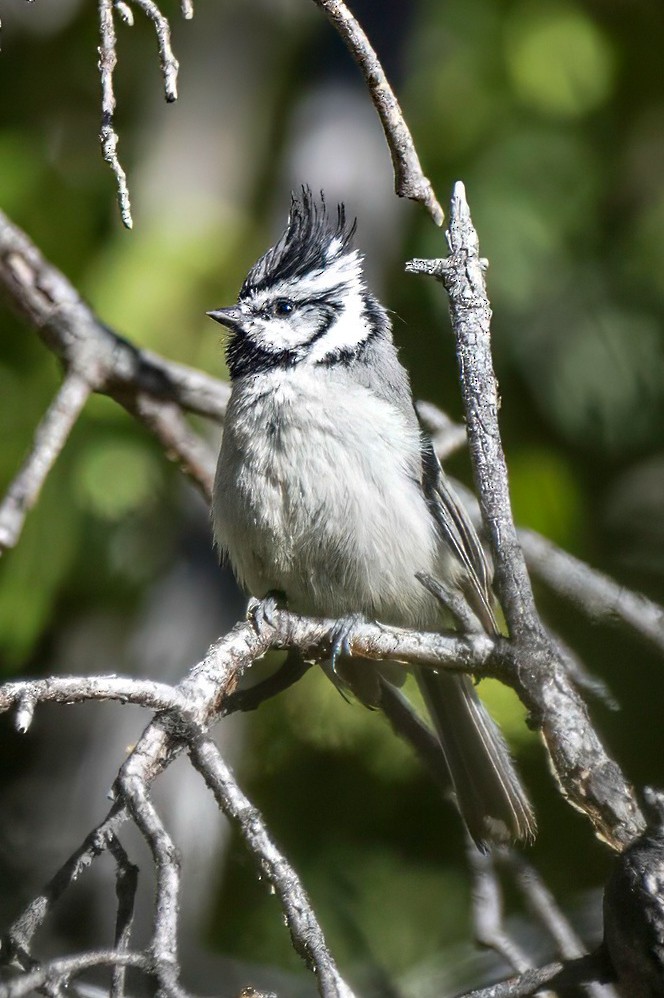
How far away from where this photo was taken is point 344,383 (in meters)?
2.85

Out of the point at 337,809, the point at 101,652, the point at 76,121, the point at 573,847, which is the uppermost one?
the point at 76,121

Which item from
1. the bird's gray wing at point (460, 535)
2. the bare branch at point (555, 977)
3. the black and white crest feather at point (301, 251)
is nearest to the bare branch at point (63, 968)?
the bare branch at point (555, 977)

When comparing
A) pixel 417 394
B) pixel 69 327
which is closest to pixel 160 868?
pixel 69 327

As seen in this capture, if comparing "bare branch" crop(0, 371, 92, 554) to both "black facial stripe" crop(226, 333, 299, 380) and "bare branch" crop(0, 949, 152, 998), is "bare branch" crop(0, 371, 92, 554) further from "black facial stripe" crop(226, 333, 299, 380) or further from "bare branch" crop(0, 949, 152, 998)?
"bare branch" crop(0, 949, 152, 998)

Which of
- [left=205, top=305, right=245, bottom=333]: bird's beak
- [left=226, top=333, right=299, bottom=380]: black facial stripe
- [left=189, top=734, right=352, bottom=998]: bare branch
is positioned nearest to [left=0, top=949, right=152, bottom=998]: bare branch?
[left=189, top=734, right=352, bottom=998]: bare branch

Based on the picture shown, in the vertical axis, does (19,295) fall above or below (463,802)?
above

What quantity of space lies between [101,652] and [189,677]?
2.08 meters

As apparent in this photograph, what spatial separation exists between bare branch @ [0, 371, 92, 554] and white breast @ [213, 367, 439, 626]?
43 centimetres

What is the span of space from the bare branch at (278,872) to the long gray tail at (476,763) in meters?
1.20

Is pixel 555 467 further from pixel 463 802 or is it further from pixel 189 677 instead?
pixel 189 677

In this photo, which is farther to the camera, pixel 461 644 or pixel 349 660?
pixel 349 660

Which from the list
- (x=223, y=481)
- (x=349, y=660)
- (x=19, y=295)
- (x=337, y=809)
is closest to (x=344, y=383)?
(x=223, y=481)

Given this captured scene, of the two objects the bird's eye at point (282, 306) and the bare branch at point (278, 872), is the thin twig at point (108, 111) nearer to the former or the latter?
the bare branch at point (278, 872)

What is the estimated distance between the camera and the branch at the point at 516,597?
184 cm
